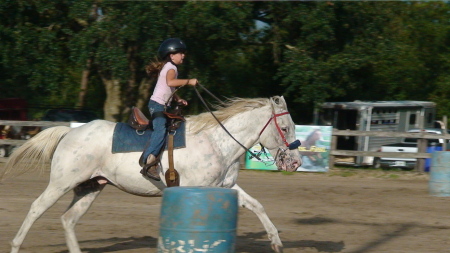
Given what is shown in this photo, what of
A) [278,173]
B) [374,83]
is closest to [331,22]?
[278,173]

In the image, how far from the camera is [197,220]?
4867 millimetres

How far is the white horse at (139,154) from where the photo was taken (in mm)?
6980

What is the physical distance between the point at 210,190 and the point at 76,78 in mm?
36747

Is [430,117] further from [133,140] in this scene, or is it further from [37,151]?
[37,151]

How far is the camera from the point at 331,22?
22.3 meters

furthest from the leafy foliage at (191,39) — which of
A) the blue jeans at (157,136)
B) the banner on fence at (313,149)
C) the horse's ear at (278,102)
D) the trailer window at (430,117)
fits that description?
the blue jeans at (157,136)

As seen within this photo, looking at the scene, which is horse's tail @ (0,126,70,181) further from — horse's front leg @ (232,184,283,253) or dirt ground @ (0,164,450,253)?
horse's front leg @ (232,184,283,253)

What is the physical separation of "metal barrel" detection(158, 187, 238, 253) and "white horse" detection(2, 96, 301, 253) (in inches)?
77.4

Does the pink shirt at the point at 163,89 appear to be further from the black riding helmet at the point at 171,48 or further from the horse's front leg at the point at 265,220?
the horse's front leg at the point at 265,220

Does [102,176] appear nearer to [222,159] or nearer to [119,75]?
[222,159]

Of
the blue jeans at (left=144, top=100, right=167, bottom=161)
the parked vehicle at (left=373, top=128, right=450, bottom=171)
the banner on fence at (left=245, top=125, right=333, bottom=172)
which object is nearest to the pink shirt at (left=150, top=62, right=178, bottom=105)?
the blue jeans at (left=144, top=100, right=167, bottom=161)

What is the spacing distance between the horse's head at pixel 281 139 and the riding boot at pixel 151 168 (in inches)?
53.4

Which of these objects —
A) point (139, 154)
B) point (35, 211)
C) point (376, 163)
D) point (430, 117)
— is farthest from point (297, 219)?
point (430, 117)

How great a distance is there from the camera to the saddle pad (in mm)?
7043
